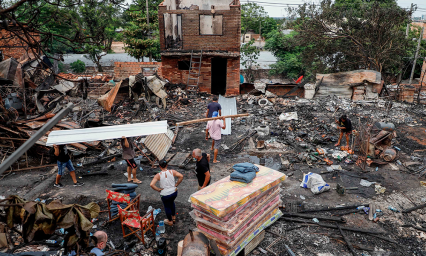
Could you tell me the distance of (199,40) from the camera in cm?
1529

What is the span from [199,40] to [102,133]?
10.7 metres

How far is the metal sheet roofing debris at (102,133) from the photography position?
588cm

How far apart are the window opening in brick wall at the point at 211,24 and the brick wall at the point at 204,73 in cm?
149

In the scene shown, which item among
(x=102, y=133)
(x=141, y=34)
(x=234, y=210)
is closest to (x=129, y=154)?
(x=102, y=133)

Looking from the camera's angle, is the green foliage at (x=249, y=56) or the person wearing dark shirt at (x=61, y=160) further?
the green foliage at (x=249, y=56)

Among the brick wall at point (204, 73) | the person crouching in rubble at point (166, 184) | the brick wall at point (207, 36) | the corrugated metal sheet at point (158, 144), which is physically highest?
the brick wall at point (207, 36)

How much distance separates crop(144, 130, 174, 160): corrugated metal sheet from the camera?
8.08 meters

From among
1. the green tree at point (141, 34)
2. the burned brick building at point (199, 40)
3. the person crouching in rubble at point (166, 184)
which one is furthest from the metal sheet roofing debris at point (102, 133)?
the green tree at point (141, 34)

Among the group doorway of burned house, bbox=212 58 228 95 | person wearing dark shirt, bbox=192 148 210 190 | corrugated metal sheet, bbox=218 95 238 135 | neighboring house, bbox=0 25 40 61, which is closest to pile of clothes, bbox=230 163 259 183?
person wearing dark shirt, bbox=192 148 210 190

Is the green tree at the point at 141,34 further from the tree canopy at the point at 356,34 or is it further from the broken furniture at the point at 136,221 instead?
the broken furniture at the point at 136,221

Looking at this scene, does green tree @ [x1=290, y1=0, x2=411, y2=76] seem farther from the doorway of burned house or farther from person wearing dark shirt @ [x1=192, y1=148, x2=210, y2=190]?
person wearing dark shirt @ [x1=192, y1=148, x2=210, y2=190]

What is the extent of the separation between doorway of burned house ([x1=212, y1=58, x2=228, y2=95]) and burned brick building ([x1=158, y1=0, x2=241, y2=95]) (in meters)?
0.78

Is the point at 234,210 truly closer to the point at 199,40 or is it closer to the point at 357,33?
the point at 199,40

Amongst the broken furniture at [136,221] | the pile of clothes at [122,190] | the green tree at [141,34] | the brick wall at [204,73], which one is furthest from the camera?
the green tree at [141,34]
